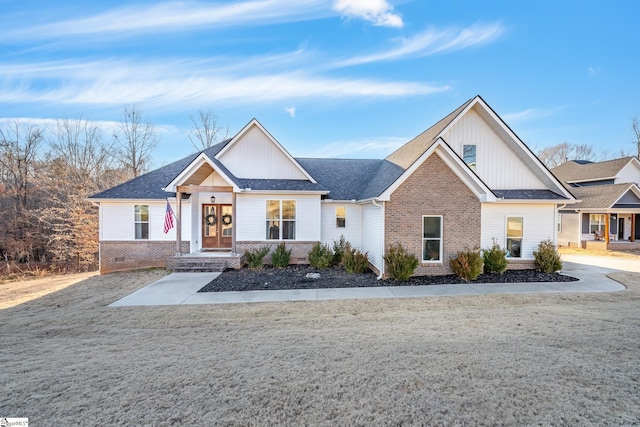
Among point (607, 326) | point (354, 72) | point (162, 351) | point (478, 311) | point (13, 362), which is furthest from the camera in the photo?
point (354, 72)

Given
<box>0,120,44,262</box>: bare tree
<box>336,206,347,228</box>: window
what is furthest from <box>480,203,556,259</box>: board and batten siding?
<box>0,120,44,262</box>: bare tree

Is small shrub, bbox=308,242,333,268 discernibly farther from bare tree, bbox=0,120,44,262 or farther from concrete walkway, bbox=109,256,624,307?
bare tree, bbox=0,120,44,262

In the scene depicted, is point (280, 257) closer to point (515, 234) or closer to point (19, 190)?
point (515, 234)

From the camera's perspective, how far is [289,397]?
344cm

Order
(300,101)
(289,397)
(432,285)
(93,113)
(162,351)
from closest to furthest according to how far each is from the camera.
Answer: (289,397) < (162,351) < (432,285) < (300,101) < (93,113)

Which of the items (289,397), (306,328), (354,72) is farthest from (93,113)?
(289,397)

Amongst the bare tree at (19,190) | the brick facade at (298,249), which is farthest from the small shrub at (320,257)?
the bare tree at (19,190)

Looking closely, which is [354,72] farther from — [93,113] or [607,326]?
[93,113]

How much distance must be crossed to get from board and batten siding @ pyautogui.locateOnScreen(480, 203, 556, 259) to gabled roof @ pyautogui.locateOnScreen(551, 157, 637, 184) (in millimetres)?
18128

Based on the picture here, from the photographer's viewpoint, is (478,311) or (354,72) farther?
(354,72)

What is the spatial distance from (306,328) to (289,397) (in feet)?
8.71

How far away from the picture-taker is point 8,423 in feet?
10.2

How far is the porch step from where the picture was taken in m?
12.4

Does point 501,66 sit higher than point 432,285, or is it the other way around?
point 501,66
